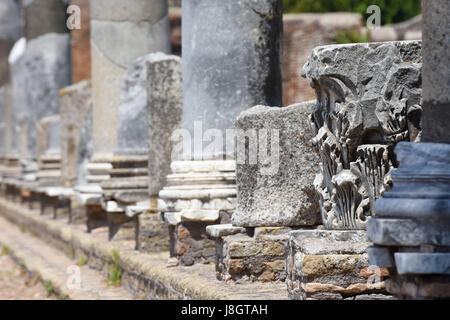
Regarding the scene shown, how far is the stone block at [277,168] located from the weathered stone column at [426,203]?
173cm

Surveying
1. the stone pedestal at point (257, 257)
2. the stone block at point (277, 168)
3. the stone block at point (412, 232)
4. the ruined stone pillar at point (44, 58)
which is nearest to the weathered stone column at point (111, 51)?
the stone block at point (277, 168)

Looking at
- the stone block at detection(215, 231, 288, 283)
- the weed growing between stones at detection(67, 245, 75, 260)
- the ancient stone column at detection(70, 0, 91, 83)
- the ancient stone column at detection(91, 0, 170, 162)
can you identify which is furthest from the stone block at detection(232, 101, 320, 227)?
the ancient stone column at detection(70, 0, 91, 83)

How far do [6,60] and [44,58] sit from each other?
5.29m

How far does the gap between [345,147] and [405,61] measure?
1.59 ft

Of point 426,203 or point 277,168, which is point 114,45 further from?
point 426,203

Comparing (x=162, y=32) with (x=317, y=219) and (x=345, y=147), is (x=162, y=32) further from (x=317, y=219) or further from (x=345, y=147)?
(x=345, y=147)

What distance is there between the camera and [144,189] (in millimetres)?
8297

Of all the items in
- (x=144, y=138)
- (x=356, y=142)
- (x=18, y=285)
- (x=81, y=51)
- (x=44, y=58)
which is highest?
(x=81, y=51)

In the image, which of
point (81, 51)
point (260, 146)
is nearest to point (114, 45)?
point (260, 146)

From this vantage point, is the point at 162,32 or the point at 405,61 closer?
the point at 405,61

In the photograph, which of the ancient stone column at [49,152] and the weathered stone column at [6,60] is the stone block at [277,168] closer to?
the ancient stone column at [49,152]

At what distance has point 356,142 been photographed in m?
4.42
